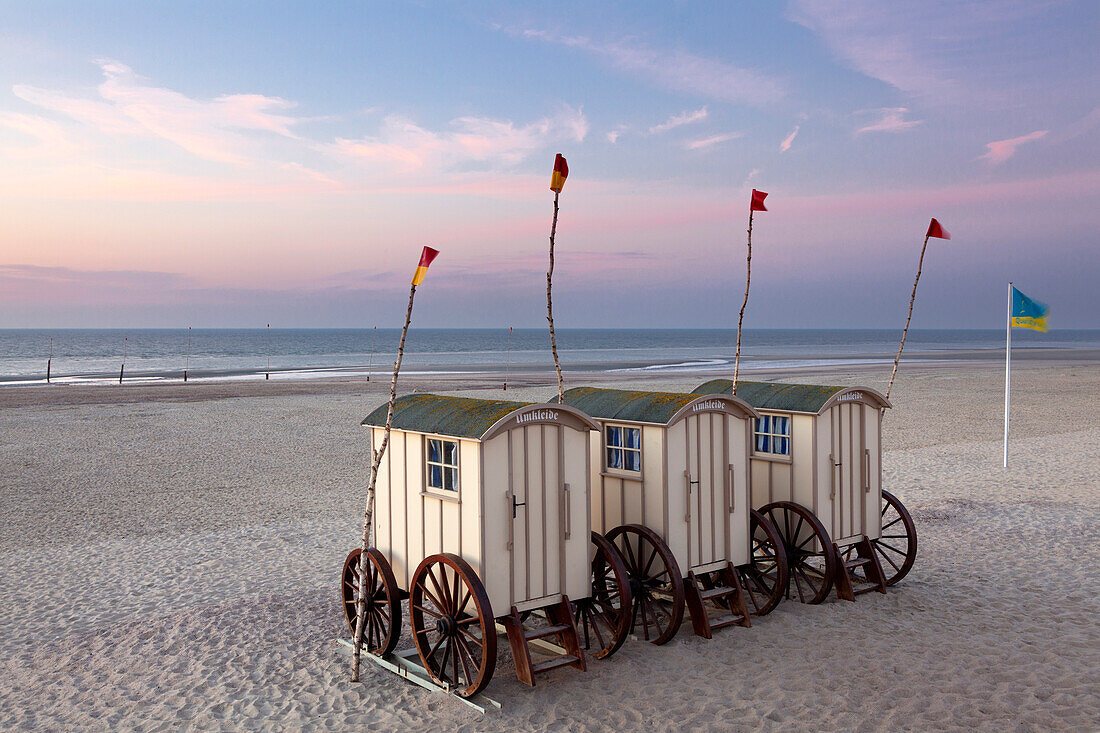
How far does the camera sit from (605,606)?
8.39 meters

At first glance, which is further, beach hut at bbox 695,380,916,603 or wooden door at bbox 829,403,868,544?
wooden door at bbox 829,403,868,544

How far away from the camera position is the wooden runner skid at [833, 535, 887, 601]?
31.6 ft

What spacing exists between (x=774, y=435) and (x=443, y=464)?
441 cm

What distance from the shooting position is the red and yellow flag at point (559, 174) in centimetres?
889

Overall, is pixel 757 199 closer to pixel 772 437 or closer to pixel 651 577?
pixel 772 437

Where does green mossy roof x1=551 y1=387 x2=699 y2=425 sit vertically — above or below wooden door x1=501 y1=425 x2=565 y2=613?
above

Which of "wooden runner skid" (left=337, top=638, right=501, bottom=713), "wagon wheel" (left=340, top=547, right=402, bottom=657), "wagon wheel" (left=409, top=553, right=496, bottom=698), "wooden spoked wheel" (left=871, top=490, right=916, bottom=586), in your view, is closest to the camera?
"wagon wheel" (left=409, top=553, right=496, bottom=698)

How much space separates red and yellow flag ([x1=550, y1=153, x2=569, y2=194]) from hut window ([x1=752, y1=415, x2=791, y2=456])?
3.77 metres

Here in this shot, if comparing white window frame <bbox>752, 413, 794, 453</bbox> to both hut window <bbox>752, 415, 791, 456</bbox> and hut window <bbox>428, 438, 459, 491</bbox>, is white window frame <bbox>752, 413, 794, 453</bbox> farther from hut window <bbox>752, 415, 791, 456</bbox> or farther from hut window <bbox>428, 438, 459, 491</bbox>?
hut window <bbox>428, 438, 459, 491</bbox>

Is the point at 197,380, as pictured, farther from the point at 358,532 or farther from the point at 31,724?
the point at 31,724

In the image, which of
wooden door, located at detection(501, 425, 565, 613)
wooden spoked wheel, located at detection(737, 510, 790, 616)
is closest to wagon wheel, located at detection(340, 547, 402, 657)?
wooden door, located at detection(501, 425, 565, 613)

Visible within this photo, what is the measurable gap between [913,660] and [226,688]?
6430 mm

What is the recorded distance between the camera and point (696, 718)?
6.81 metres

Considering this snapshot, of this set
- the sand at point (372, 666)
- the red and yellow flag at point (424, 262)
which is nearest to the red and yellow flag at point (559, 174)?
the red and yellow flag at point (424, 262)
